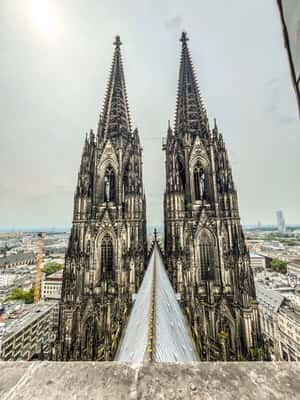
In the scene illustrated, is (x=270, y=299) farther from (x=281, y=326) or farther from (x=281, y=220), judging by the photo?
(x=281, y=220)

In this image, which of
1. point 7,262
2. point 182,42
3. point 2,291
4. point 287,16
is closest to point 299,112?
point 287,16

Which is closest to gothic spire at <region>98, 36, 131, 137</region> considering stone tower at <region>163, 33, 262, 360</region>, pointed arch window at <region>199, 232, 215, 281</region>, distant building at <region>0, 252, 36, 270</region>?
stone tower at <region>163, 33, 262, 360</region>

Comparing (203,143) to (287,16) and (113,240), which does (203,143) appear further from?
(287,16)

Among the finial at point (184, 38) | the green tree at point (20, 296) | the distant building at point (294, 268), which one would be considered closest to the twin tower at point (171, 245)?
the finial at point (184, 38)

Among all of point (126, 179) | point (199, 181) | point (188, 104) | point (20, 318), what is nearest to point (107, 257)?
point (126, 179)

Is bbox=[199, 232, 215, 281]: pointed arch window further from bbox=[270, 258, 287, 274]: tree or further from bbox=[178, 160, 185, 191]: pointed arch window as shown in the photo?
bbox=[270, 258, 287, 274]: tree
